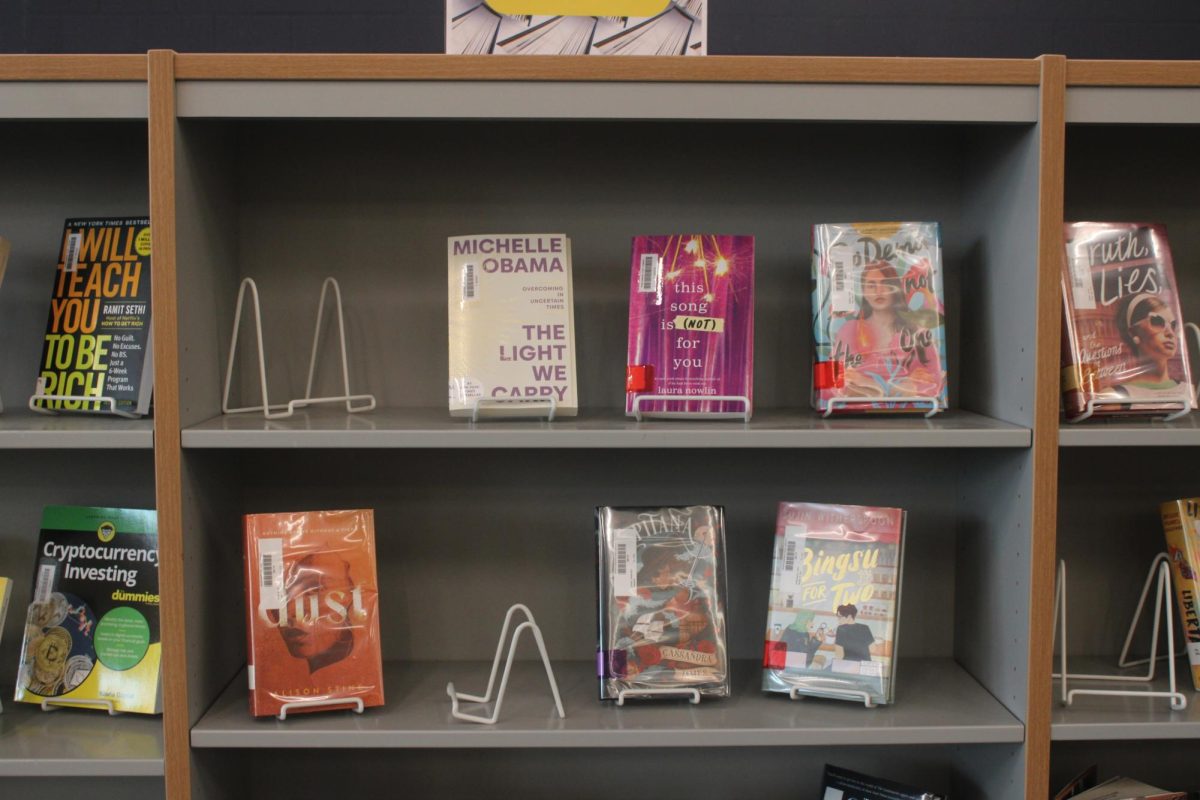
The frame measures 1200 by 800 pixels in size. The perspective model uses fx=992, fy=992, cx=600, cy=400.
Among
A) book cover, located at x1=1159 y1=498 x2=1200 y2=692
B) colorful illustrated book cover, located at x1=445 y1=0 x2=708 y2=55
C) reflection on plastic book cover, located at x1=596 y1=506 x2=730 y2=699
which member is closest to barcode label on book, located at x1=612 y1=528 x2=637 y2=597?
reflection on plastic book cover, located at x1=596 y1=506 x2=730 y2=699

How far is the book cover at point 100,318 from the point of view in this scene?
1.80m

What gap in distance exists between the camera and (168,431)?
1619mm

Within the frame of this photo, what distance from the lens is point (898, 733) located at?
1.66 meters

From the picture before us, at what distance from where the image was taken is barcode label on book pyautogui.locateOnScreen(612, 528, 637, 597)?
1795 millimetres

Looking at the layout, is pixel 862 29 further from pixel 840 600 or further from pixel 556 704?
pixel 556 704

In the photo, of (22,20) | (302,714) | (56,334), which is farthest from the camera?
(22,20)

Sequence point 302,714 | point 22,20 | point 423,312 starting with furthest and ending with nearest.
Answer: point 22,20
point 423,312
point 302,714

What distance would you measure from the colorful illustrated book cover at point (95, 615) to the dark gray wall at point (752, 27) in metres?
1.04

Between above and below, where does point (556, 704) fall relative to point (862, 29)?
below

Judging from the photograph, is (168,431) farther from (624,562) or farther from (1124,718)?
(1124,718)

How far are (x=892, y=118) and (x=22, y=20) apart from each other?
182 cm

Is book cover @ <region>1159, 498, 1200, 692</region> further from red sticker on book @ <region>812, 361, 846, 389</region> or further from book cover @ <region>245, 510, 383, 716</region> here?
book cover @ <region>245, 510, 383, 716</region>

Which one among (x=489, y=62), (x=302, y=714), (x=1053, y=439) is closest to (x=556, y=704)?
(x=302, y=714)

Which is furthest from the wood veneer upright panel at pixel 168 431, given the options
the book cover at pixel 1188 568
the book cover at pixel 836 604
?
the book cover at pixel 1188 568
